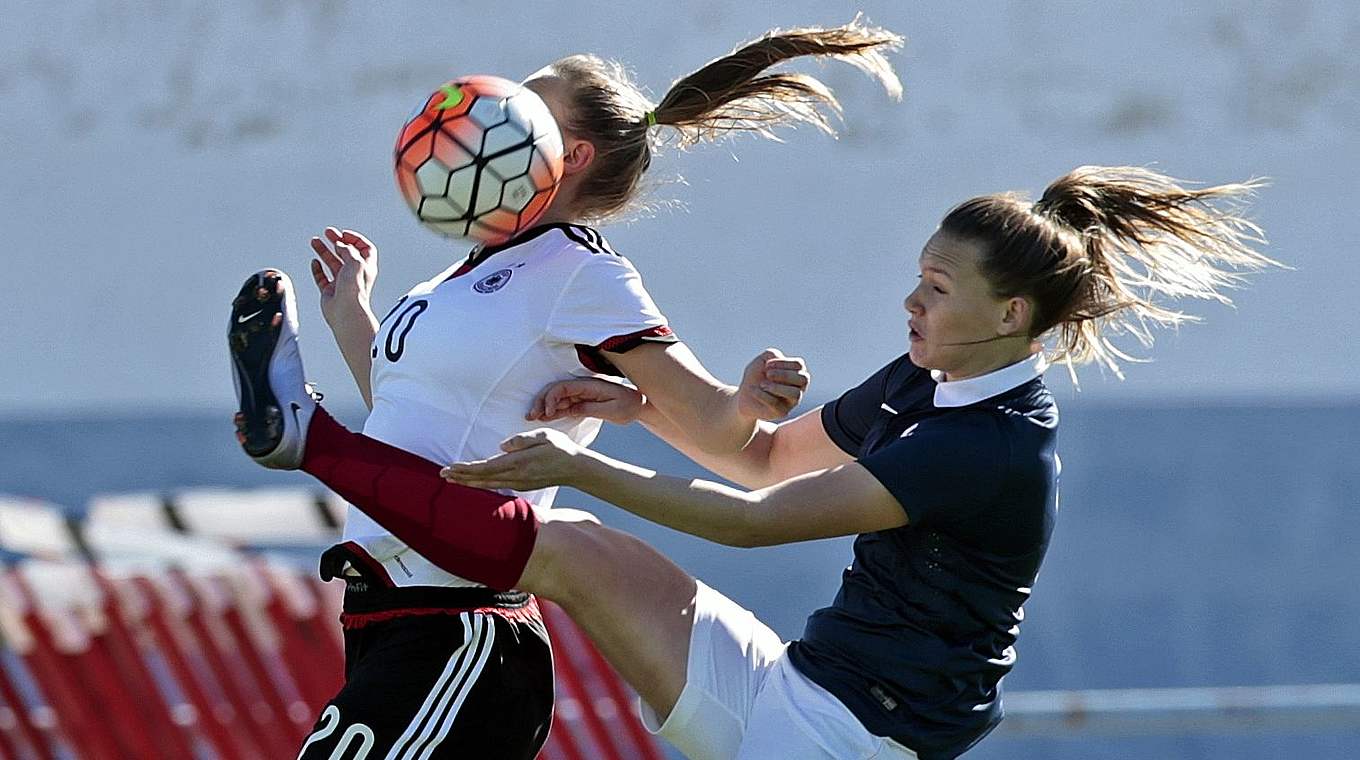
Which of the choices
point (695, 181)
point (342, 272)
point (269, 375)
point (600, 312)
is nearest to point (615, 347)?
point (600, 312)

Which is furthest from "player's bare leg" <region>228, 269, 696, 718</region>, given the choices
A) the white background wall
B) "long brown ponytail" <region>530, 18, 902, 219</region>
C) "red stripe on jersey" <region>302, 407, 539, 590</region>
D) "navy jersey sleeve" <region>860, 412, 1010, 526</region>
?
the white background wall

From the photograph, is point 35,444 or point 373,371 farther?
point 35,444

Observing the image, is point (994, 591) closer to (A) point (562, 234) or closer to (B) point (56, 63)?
(A) point (562, 234)

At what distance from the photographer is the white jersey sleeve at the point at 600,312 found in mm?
2494

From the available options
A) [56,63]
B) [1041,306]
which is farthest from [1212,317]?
[1041,306]

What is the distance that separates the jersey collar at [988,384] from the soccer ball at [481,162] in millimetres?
585

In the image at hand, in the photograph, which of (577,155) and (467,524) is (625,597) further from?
(577,155)

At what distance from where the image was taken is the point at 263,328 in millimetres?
2447

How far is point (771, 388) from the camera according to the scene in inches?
97.5

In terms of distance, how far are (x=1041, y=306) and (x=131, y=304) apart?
8339 millimetres

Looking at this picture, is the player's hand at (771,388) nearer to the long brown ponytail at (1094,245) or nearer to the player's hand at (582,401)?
the player's hand at (582,401)

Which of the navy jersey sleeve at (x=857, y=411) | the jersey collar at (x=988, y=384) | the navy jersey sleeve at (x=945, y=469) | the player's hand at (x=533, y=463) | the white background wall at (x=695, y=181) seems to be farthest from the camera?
the white background wall at (x=695, y=181)

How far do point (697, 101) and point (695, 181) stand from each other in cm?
709

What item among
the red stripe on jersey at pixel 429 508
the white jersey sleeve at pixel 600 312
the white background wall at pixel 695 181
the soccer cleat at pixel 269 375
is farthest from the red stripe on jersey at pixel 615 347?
the white background wall at pixel 695 181
